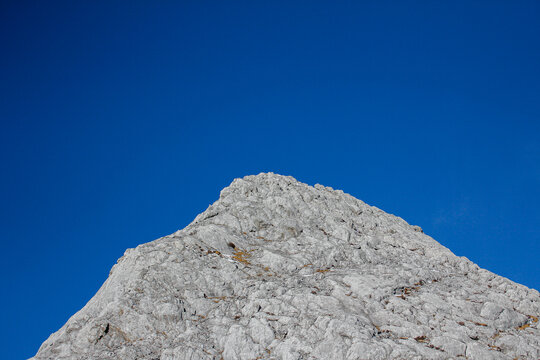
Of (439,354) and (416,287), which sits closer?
(439,354)

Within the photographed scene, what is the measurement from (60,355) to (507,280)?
1196 inches

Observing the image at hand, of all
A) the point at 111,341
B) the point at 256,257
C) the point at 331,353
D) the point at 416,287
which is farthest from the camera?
the point at 256,257

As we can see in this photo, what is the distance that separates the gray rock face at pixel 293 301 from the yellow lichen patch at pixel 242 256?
0.08 meters

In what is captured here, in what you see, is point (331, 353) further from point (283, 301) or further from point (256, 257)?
point (256, 257)

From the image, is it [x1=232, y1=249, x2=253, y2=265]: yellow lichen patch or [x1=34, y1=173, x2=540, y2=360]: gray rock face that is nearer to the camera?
[x1=34, y1=173, x2=540, y2=360]: gray rock face

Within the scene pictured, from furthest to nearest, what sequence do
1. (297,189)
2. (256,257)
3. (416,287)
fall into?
(297,189), (256,257), (416,287)

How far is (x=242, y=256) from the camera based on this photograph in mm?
31703

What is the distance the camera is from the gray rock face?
77.6ft

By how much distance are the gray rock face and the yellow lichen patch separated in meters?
0.08

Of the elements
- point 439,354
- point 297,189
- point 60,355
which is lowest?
point 60,355

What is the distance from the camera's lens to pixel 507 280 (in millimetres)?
32875

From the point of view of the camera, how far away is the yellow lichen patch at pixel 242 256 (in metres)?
31.0

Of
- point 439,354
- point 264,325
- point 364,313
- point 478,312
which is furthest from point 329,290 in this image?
point 478,312

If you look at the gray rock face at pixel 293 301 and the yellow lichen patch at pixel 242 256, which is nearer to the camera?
the gray rock face at pixel 293 301
